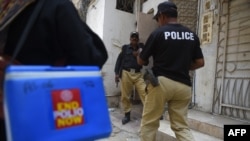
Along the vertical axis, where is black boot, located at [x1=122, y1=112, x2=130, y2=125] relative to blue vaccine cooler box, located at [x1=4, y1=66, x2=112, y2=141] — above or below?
below

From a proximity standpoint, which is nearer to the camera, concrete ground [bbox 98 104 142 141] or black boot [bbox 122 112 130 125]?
concrete ground [bbox 98 104 142 141]

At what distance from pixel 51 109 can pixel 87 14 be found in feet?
28.1

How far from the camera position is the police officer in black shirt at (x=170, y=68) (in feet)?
10.9

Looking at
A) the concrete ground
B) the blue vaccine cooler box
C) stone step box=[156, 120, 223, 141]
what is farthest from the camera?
the concrete ground

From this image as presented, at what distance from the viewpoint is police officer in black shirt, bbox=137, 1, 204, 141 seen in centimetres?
331

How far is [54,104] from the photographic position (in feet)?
3.78

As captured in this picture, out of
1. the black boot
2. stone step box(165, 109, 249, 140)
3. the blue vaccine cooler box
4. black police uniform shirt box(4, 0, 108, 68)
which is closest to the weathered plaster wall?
the black boot

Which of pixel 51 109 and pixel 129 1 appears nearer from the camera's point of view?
pixel 51 109

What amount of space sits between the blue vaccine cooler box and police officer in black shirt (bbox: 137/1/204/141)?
210 cm

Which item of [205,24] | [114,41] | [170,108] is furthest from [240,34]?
[114,41]

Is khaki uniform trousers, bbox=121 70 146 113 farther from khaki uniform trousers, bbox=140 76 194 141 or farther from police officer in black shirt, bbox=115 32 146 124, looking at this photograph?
khaki uniform trousers, bbox=140 76 194 141

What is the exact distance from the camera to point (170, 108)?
347 centimetres

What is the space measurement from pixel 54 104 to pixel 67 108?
6cm

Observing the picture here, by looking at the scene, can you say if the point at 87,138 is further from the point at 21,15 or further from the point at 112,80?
the point at 112,80
